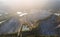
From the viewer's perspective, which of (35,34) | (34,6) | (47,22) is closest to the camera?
(35,34)

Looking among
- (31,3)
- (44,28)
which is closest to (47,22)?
(44,28)

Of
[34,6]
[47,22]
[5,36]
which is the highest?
[34,6]

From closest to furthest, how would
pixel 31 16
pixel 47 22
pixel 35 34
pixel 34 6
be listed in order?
pixel 35 34, pixel 47 22, pixel 31 16, pixel 34 6

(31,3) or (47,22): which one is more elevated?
(31,3)

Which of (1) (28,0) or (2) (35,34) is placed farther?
(1) (28,0)

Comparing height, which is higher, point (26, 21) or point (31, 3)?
point (31, 3)

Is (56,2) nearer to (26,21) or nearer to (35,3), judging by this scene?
(35,3)

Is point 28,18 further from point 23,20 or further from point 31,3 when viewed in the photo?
point 31,3

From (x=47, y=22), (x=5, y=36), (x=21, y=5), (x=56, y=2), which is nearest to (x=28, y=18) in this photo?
(x=47, y=22)

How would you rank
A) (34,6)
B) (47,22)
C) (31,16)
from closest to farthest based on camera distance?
(47,22) < (31,16) < (34,6)
